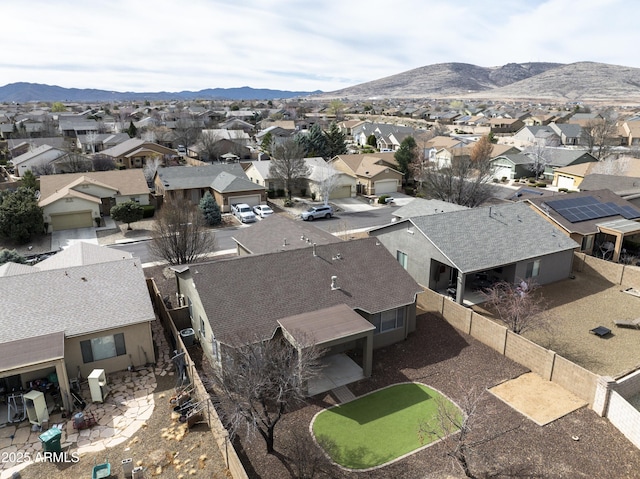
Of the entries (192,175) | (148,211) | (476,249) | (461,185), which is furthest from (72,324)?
(461,185)

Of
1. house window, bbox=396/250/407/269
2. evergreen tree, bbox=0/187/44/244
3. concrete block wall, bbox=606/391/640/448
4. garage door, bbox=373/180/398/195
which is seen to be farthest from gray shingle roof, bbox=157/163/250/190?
concrete block wall, bbox=606/391/640/448

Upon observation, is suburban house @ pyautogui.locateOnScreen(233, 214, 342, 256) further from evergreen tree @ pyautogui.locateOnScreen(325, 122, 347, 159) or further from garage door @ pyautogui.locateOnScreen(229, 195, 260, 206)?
evergreen tree @ pyautogui.locateOnScreen(325, 122, 347, 159)

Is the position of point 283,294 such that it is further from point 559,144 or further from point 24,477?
point 559,144

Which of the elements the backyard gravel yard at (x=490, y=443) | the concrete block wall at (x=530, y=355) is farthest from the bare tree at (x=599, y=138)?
the backyard gravel yard at (x=490, y=443)

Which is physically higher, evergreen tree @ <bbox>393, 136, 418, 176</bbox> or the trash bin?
evergreen tree @ <bbox>393, 136, 418, 176</bbox>

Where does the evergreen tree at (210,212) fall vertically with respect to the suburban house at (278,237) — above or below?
below

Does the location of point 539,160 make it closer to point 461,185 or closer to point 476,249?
point 461,185

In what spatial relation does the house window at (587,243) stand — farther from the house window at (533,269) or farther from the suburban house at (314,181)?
the suburban house at (314,181)
